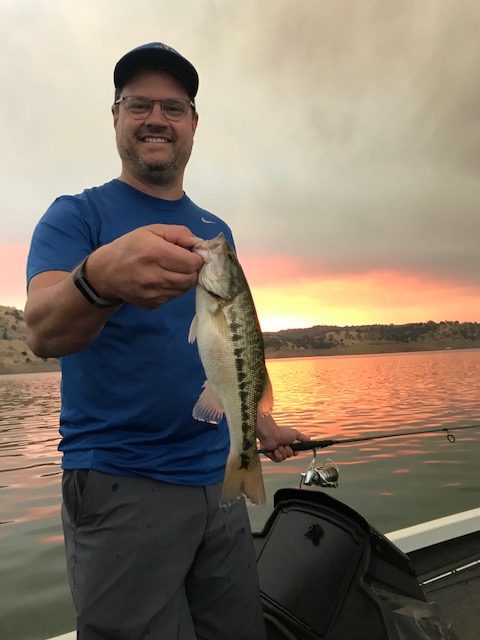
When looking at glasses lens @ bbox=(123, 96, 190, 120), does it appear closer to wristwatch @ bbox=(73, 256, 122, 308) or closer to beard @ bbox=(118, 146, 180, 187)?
beard @ bbox=(118, 146, 180, 187)

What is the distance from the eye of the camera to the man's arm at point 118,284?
1861mm

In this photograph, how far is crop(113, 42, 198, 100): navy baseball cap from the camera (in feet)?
9.45

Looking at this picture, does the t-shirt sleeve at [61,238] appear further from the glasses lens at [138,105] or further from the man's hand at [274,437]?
the man's hand at [274,437]

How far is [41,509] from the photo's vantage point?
10273 mm

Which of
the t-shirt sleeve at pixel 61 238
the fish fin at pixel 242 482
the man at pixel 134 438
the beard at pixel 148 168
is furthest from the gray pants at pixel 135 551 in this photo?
the beard at pixel 148 168

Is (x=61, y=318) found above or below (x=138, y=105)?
below

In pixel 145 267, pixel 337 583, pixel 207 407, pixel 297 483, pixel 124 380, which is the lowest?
pixel 297 483

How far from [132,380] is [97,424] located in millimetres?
261

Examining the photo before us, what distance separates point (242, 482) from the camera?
103 inches

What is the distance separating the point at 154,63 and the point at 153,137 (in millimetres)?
453

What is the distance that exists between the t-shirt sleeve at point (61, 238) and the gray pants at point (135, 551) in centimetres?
98

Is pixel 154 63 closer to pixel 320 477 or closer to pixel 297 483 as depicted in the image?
pixel 320 477

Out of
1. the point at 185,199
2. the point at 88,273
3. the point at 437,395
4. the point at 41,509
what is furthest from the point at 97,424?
the point at 437,395

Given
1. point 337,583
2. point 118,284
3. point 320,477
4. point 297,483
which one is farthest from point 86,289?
point 297,483
